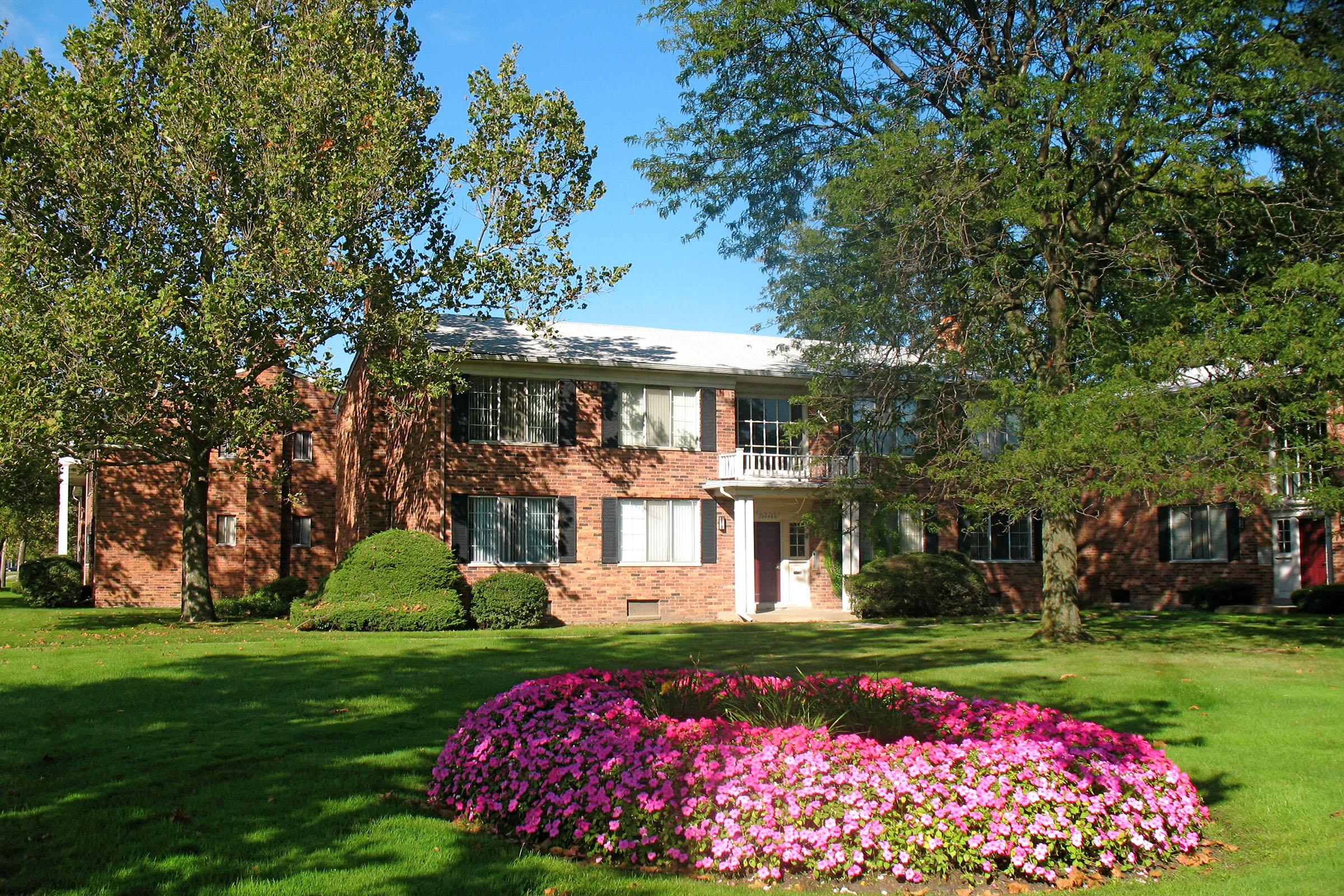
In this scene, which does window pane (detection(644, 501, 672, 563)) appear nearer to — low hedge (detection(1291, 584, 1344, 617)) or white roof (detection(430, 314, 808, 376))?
white roof (detection(430, 314, 808, 376))

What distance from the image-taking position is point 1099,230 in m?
16.9

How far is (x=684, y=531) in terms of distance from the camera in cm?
2509

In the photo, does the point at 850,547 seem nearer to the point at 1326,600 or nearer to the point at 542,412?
the point at 542,412

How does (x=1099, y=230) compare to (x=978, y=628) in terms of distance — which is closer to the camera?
(x=1099, y=230)

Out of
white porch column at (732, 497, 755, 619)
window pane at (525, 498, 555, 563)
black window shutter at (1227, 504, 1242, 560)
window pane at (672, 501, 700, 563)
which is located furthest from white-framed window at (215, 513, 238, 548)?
black window shutter at (1227, 504, 1242, 560)

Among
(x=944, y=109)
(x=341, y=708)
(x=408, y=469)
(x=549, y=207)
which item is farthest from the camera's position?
(x=408, y=469)

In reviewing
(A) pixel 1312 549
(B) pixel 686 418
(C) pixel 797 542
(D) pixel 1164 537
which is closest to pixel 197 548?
(B) pixel 686 418

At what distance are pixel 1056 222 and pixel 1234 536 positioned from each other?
15.7 metres

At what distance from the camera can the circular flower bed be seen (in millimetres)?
5797

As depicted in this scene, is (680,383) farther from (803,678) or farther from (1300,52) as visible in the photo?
(803,678)

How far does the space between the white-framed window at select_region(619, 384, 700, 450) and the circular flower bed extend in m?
17.6

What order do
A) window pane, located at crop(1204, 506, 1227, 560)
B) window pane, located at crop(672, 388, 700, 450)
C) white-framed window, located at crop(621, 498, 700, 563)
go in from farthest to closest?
window pane, located at crop(1204, 506, 1227, 560)
window pane, located at crop(672, 388, 700, 450)
white-framed window, located at crop(621, 498, 700, 563)

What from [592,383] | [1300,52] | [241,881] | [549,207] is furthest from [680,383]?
[241,881]

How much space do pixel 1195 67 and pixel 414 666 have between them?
45.1 feet
